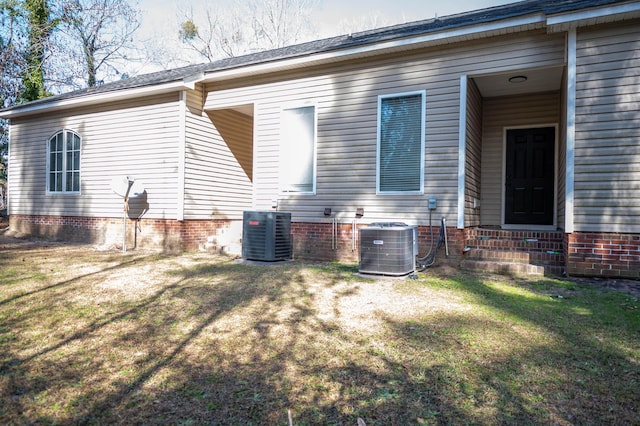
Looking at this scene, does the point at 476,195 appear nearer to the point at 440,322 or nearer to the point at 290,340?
the point at 440,322

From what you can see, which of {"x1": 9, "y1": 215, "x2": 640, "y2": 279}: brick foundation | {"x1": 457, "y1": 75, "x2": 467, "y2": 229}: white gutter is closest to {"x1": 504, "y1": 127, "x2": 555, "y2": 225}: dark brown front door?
{"x1": 9, "y1": 215, "x2": 640, "y2": 279}: brick foundation

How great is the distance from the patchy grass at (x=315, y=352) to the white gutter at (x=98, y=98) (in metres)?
4.48

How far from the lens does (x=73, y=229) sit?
33.3ft

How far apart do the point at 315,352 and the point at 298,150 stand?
5408 millimetres

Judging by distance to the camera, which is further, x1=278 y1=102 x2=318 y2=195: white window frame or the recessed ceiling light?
x1=278 y1=102 x2=318 y2=195: white window frame

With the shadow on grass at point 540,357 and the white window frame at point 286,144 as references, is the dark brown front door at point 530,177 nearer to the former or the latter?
the shadow on grass at point 540,357

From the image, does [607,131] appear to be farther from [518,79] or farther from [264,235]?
[264,235]

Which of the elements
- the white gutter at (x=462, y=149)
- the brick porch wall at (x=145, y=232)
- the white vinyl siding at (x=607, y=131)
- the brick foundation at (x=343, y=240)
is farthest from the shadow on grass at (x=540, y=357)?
the brick porch wall at (x=145, y=232)

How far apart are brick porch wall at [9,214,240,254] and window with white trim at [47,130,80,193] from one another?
0.78 metres

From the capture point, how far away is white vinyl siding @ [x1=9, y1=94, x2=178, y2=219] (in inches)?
345

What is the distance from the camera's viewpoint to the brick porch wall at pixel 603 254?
5355mm

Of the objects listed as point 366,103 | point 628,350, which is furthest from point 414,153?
point 628,350

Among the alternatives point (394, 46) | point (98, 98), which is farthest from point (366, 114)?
point (98, 98)

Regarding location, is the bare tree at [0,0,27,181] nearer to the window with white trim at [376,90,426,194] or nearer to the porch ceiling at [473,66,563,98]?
the window with white trim at [376,90,426,194]
